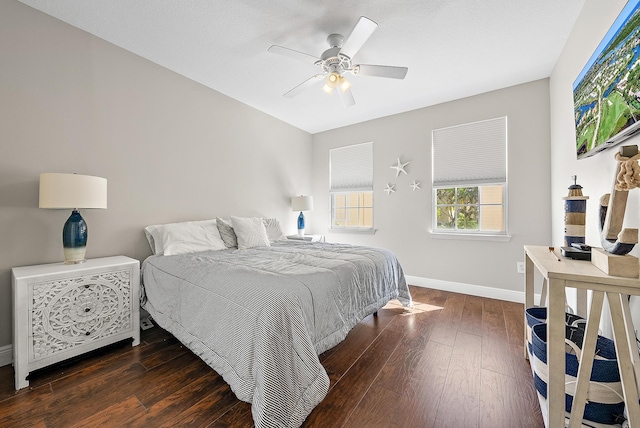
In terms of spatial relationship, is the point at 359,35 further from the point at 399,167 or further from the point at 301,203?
the point at 301,203

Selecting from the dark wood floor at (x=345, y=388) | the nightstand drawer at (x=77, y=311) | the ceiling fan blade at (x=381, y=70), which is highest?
the ceiling fan blade at (x=381, y=70)

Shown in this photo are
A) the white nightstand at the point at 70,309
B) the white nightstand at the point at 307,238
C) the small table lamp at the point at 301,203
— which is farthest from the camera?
the small table lamp at the point at 301,203

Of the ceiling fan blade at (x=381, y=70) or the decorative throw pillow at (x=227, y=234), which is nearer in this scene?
the ceiling fan blade at (x=381, y=70)

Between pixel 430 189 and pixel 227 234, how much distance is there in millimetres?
2835

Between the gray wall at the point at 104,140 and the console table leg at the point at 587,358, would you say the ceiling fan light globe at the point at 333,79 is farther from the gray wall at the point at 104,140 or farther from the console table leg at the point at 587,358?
the console table leg at the point at 587,358

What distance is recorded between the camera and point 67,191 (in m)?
1.86

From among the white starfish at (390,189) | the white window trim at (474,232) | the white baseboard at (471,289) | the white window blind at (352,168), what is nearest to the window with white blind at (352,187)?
the white window blind at (352,168)

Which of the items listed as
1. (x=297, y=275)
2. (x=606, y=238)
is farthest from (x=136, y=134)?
(x=606, y=238)

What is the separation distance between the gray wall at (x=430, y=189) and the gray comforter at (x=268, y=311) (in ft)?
5.38

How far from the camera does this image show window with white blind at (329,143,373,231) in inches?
173

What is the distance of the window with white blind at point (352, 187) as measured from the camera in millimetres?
4391

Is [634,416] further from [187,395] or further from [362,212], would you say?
[362,212]

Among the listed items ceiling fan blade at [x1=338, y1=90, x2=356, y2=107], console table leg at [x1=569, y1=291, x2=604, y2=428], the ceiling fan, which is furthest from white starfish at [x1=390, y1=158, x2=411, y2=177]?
console table leg at [x1=569, y1=291, x2=604, y2=428]

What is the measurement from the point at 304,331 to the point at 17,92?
2745 millimetres
